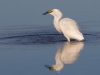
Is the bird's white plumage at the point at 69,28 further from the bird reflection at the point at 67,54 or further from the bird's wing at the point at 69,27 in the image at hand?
the bird reflection at the point at 67,54

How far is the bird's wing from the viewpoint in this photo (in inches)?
603

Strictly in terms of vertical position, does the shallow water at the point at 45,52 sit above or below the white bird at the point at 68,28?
below

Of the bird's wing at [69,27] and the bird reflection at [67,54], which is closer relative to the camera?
the bird reflection at [67,54]

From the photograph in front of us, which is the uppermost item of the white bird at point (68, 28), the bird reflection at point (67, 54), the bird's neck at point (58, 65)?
the white bird at point (68, 28)

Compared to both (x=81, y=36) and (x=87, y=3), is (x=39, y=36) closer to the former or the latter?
(x=81, y=36)

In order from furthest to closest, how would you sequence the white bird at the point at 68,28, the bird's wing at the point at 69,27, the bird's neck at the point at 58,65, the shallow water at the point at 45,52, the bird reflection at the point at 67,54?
the bird's wing at the point at 69,27, the white bird at the point at 68,28, the bird reflection at the point at 67,54, the bird's neck at the point at 58,65, the shallow water at the point at 45,52

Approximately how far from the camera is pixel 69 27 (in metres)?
15.5

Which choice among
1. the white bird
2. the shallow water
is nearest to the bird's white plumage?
the white bird

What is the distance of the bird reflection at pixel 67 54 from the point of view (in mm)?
11524

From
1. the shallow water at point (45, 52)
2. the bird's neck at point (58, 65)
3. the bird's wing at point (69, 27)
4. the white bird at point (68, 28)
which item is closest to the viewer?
the shallow water at point (45, 52)

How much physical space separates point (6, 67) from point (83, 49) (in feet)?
9.21

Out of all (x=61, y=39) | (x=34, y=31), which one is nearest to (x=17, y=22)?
(x=34, y=31)

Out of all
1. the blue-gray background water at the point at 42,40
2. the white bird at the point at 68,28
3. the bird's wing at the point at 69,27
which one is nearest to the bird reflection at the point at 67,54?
the blue-gray background water at the point at 42,40

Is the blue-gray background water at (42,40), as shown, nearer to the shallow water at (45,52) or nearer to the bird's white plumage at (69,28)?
the shallow water at (45,52)
